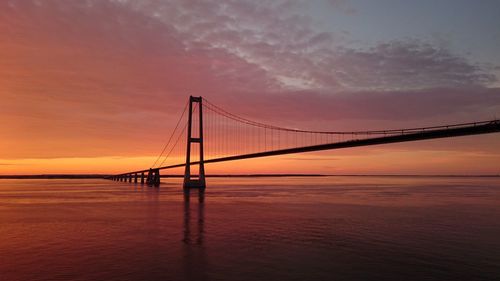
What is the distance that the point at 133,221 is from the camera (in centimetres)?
2966

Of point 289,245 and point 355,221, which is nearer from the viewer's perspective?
point 289,245

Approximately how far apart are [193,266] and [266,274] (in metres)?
2.84

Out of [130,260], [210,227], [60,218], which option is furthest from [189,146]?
[130,260]

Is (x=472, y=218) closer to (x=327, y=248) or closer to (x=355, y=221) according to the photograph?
(x=355, y=221)

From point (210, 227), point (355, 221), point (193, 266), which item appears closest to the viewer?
point (193, 266)

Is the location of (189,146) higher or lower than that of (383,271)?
higher

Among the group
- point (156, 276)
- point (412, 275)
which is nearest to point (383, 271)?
point (412, 275)

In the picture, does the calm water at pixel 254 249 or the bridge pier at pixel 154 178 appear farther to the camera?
the bridge pier at pixel 154 178

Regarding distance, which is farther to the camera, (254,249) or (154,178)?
(154,178)

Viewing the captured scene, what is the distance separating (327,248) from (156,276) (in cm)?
761

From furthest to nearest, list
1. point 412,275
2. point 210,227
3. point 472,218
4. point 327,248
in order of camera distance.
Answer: point 472,218 → point 210,227 → point 327,248 → point 412,275

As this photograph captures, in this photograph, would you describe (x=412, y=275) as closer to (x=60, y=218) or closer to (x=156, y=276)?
(x=156, y=276)

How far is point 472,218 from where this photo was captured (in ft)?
98.2

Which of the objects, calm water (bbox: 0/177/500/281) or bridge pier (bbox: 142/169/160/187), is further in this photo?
bridge pier (bbox: 142/169/160/187)
